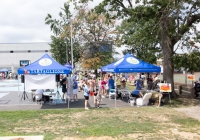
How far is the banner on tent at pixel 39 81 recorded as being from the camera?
15219 millimetres

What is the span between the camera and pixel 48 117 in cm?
1223

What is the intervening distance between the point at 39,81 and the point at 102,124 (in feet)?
19.9

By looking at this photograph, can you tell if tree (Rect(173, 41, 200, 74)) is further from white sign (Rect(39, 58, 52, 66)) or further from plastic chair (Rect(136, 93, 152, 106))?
white sign (Rect(39, 58, 52, 66))

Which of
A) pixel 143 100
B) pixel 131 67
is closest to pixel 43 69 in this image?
pixel 131 67

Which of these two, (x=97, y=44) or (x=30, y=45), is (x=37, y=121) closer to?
(x=97, y=44)

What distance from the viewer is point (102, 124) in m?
10.5

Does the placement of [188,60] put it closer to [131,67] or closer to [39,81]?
[131,67]

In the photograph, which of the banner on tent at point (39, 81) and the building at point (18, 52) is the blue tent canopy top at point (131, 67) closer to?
the banner on tent at point (39, 81)

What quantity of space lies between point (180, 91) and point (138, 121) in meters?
11.4

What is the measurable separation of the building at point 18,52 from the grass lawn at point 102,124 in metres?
76.0

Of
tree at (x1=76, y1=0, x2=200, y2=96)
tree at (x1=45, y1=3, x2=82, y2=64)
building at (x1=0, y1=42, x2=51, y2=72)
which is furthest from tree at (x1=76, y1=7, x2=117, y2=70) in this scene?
building at (x1=0, y1=42, x2=51, y2=72)

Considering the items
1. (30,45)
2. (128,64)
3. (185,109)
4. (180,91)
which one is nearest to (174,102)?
(185,109)

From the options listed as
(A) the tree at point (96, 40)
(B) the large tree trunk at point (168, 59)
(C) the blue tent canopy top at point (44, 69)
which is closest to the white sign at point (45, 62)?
(C) the blue tent canopy top at point (44, 69)

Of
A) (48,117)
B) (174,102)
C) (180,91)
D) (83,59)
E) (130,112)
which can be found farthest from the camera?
(83,59)
